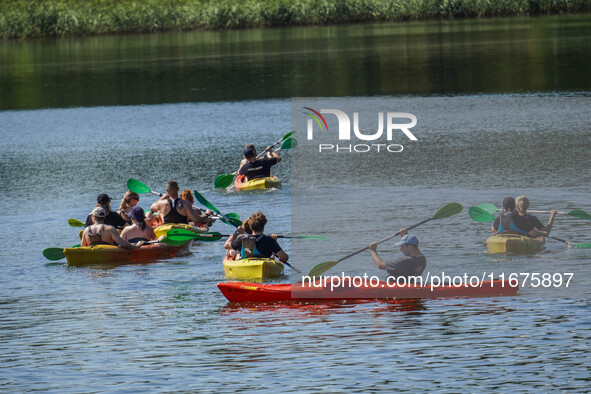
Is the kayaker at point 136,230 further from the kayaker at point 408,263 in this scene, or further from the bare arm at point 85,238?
the kayaker at point 408,263

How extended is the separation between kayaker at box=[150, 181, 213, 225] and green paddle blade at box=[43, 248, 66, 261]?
108 inches

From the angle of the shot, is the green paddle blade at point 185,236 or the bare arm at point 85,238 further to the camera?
the bare arm at point 85,238

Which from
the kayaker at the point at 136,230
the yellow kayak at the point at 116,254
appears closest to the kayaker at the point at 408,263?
the yellow kayak at the point at 116,254

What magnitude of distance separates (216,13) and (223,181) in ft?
220

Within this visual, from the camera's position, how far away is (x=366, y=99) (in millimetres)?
48031

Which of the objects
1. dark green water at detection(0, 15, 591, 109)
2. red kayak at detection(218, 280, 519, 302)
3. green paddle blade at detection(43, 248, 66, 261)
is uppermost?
dark green water at detection(0, 15, 591, 109)

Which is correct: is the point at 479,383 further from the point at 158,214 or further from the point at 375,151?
the point at 375,151

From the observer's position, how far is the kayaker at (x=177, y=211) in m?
22.2

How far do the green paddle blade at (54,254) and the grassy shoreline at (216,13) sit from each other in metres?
69.7

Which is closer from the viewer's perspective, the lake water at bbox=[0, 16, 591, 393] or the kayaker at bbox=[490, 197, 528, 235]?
the lake water at bbox=[0, 16, 591, 393]

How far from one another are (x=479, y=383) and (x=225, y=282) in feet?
20.5

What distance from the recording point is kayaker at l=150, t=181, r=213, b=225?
22.2 meters

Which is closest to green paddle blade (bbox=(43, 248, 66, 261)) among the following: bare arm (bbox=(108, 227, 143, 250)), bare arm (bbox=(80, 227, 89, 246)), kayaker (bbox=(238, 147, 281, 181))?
bare arm (bbox=(80, 227, 89, 246))

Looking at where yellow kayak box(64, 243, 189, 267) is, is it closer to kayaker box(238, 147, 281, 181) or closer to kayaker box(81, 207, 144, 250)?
kayaker box(81, 207, 144, 250)
